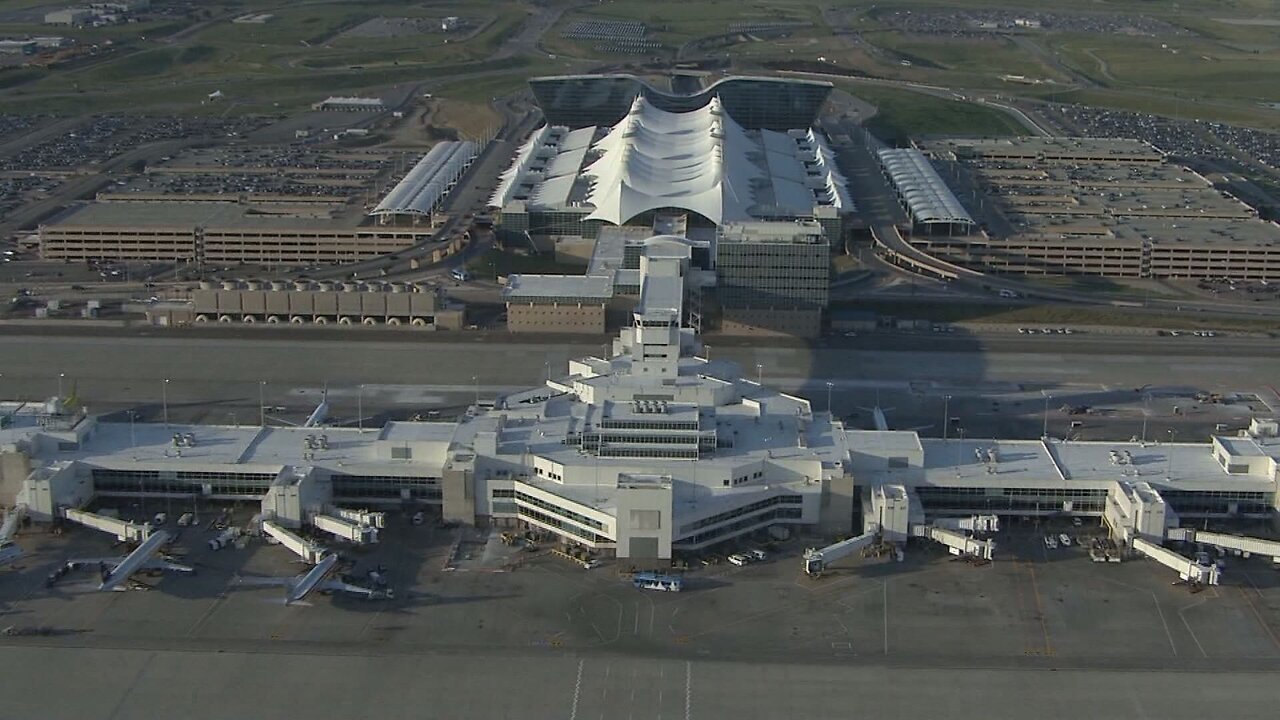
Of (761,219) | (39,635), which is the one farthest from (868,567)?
(761,219)

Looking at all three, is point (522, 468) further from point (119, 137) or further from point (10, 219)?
point (119, 137)

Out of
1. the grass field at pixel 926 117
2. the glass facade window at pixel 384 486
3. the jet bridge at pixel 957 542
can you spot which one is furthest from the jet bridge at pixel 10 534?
the grass field at pixel 926 117

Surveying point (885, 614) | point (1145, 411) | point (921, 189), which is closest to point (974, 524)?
point (885, 614)

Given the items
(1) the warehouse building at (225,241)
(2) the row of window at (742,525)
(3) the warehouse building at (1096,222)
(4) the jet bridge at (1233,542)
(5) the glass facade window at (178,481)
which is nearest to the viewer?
(4) the jet bridge at (1233,542)

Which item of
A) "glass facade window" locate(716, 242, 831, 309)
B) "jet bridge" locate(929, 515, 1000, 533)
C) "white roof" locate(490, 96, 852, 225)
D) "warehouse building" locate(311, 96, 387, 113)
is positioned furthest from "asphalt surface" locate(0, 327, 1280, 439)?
"warehouse building" locate(311, 96, 387, 113)

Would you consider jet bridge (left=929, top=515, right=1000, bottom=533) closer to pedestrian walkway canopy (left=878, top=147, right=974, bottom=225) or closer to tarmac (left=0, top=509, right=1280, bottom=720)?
tarmac (left=0, top=509, right=1280, bottom=720)

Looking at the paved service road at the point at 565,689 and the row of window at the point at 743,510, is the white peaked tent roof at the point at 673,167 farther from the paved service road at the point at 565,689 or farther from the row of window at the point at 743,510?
the paved service road at the point at 565,689

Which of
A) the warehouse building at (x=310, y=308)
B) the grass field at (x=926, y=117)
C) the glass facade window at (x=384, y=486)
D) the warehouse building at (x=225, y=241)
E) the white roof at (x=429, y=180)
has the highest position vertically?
the grass field at (x=926, y=117)

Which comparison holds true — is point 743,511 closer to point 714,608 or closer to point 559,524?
point 714,608
